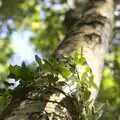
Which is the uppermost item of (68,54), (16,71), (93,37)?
(93,37)

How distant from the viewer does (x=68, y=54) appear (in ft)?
7.59

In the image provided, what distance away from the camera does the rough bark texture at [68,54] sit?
1711 mm

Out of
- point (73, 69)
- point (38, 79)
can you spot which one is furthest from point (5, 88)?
point (73, 69)

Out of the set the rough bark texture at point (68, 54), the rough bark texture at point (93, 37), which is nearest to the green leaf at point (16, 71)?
the rough bark texture at point (68, 54)

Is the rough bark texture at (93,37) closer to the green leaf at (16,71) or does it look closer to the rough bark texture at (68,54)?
the rough bark texture at (68,54)

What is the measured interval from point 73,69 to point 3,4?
Result: 120 inches

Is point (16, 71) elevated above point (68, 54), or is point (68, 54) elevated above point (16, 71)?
point (68, 54)

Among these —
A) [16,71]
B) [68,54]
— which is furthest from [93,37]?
[16,71]

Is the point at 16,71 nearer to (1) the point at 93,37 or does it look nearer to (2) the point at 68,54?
(2) the point at 68,54

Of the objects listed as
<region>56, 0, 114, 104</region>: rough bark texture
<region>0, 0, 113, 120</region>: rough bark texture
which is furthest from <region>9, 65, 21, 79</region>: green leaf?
<region>56, 0, 114, 104</region>: rough bark texture

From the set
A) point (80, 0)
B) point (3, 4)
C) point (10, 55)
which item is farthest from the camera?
point (10, 55)

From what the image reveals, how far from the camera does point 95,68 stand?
2363mm

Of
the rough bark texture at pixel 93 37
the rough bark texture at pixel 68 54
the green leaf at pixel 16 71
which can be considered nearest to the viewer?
the rough bark texture at pixel 68 54

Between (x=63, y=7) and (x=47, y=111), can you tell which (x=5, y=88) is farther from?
(x=63, y=7)
